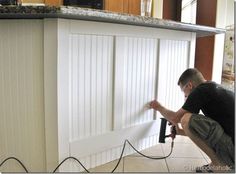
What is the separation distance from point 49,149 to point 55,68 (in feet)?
1.38

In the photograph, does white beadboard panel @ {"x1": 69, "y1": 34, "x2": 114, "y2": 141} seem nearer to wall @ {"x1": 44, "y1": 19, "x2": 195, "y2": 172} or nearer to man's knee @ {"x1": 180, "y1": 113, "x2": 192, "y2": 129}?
wall @ {"x1": 44, "y1": 19, "x2": 195, "y2": 172}

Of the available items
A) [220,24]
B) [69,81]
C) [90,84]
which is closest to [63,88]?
[69,81]

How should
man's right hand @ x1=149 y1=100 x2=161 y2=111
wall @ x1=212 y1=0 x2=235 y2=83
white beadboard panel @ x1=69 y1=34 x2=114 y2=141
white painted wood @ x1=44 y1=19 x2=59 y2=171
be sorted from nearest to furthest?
white painted wood @ x1=44 y1=19 x2=59 y2=171
white beadboard panel @ x1=69 y1=34 x2=114 y2=141
man's right hand @ x1=149 y1=100 x2=161 y2=111
wall @ x1=212 y1=0 x2=235 y2=83

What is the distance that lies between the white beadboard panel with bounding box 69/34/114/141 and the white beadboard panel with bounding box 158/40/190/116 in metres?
0.45

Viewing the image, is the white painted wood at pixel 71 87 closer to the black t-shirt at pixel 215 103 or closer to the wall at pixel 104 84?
the wall at pixel 104 84

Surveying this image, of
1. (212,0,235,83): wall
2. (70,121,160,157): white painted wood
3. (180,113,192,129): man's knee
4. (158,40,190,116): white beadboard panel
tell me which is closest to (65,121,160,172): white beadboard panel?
(70,121,160,157): white painted wood

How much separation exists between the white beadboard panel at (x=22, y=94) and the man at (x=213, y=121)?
2.70 ft

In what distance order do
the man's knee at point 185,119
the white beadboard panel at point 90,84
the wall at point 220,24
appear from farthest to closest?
the wall at point 220,24, the man's knee at point 185,119, the white beadboard panel at point 90,84

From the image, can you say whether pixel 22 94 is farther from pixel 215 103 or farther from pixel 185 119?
pixel 215 103

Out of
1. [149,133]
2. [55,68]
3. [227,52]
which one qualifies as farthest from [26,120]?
[227,52]

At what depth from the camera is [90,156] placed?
58.7 inches

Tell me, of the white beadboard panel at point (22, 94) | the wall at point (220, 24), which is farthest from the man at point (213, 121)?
the wall at point (220, 24)

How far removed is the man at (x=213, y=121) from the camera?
1.38 metres

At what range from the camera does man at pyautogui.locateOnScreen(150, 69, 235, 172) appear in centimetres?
138
